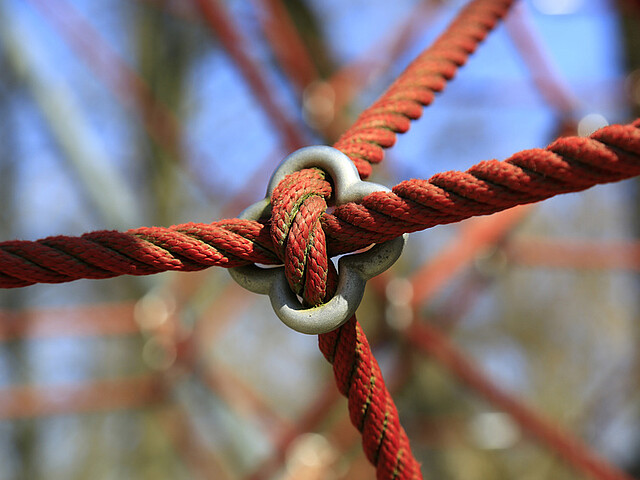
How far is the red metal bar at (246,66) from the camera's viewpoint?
1.40 metres

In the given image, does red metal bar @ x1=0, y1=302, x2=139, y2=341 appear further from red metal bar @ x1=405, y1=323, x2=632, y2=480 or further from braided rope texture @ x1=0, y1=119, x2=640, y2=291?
braided rope texture @ x1=0, y1=119, x2=640, y2=291

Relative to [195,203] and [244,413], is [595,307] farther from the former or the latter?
[244,413]

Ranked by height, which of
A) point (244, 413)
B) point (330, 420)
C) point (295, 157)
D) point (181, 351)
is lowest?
point (330, 420)

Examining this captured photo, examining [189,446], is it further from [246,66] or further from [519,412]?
[246,66]

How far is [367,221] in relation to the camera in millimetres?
497

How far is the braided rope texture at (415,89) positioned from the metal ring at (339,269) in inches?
2.0

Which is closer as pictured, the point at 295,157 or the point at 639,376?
the point at 295,157

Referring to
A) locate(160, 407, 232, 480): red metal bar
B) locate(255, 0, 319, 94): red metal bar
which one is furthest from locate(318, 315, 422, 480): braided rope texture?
locate(160, 407, 232, 480): red metal bar

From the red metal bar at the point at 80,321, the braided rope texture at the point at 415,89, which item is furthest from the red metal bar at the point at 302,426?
the braided rope texture at the point at 415,89

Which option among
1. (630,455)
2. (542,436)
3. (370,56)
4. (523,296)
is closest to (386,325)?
(542,436)

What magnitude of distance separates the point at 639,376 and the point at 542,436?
1229mm

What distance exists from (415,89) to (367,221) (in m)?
0.22

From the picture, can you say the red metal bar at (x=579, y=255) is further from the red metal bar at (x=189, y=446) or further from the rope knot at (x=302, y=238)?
the rope knot at (x=302, y=238)

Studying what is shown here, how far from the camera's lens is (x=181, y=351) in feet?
5.64
